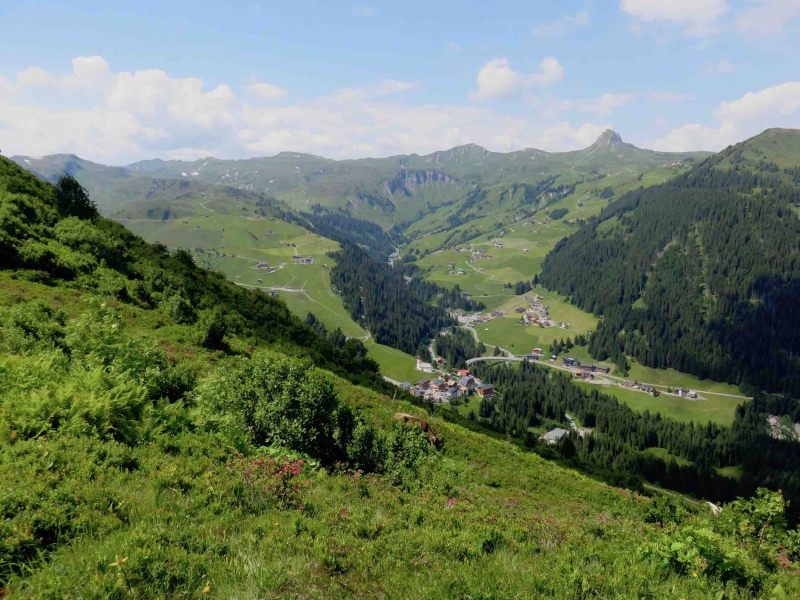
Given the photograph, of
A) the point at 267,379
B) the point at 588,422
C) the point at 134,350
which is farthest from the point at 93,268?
the point at 588,422

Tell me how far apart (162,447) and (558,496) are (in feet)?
97.0

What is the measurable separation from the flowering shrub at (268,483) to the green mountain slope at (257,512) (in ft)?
0.17

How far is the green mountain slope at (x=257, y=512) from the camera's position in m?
6.91

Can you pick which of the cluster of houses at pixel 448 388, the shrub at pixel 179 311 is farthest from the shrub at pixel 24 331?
the cluster of houses at pixel 448 388

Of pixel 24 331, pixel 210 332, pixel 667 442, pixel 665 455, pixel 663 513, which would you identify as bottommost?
pixel 665 455

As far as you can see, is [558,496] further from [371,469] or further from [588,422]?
[588,422]

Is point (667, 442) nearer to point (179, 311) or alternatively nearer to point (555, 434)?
point (555, 434)

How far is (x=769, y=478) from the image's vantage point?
143625 mm

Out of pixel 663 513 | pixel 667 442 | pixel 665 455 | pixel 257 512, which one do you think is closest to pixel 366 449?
pixel 257 512

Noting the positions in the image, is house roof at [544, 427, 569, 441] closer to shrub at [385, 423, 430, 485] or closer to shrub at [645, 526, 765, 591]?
shrub at [385, 423, 430, 485]

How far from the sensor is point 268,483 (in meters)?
10.8

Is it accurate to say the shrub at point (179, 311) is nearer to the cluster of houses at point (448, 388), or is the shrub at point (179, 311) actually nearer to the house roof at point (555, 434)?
the house roof at point (555, 434)

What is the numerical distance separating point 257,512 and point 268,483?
1109mm

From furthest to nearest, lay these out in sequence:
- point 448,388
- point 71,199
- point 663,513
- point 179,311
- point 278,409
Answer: point 448,388 → point 71,199 → point 179,311 → point 663,513 → point 278,409
